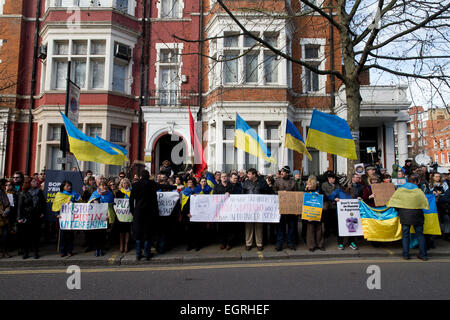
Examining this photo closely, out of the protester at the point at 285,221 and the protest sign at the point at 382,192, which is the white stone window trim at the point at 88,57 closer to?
the protester at the point at 285,221

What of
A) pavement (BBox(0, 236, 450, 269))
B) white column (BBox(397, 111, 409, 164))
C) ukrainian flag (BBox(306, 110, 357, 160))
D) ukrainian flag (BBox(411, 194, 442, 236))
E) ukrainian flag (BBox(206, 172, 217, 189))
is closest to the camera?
pavement (BBox(0, 236, 450, 269))

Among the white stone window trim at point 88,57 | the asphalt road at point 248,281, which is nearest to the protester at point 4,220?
the asphalt road at point 248,281

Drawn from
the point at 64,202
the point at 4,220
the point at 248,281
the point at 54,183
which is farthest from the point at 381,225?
the point at 4,220

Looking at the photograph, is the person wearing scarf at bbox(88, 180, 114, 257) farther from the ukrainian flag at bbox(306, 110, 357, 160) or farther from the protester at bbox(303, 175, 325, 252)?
the ukrainian flag at bbox(306, 110, 357, 160)

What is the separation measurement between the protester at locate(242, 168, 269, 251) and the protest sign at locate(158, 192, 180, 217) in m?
1.75

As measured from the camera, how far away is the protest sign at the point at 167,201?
21.5 feet

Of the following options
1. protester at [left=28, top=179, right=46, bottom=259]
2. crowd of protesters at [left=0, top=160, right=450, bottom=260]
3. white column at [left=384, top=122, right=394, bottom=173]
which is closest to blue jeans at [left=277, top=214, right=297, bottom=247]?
crowd of protesters at [left=0, top=160, right=450, bottom=260]

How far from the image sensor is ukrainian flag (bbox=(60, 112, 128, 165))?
6.56 meters

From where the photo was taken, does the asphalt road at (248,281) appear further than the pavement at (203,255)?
No

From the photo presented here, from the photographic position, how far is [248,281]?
4457 mm

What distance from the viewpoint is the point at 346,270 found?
5.00 meters

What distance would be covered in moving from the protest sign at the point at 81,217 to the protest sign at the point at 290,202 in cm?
412
